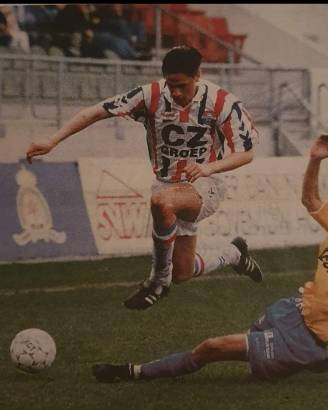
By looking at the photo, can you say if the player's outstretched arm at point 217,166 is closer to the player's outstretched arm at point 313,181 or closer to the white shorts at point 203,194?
the white shorts at point 203,194

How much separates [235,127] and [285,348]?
Answer: 3.35 feet

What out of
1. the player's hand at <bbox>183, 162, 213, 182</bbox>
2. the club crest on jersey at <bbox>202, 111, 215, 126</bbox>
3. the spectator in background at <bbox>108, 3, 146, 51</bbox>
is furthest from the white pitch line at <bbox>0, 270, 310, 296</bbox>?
the spectator in background at <bbox>108, 3, 146, 51</bbox>

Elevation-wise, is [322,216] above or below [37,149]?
below

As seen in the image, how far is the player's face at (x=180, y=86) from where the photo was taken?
3.85m

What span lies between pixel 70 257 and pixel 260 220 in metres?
0.95

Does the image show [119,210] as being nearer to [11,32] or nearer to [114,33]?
[114,33]

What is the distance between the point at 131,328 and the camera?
392 cm

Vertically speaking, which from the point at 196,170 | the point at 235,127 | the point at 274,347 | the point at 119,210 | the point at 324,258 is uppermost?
the point at 235,127

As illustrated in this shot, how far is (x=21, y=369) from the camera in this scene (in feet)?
11.7

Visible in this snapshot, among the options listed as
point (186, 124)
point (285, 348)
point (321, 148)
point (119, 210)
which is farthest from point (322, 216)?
point (119, 210)

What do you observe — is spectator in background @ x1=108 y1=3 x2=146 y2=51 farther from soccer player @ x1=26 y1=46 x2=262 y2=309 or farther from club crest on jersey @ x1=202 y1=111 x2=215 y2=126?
club crest on jersey @ x1=202 y1=111 x2=215 y2=126

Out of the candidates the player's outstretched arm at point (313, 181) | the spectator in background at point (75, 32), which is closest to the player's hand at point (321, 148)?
the player's outstretched arm at point (313, 181)

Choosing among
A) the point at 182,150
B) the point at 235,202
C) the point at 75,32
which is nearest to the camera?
the point at 182,150

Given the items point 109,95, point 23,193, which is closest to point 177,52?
point 109,95
